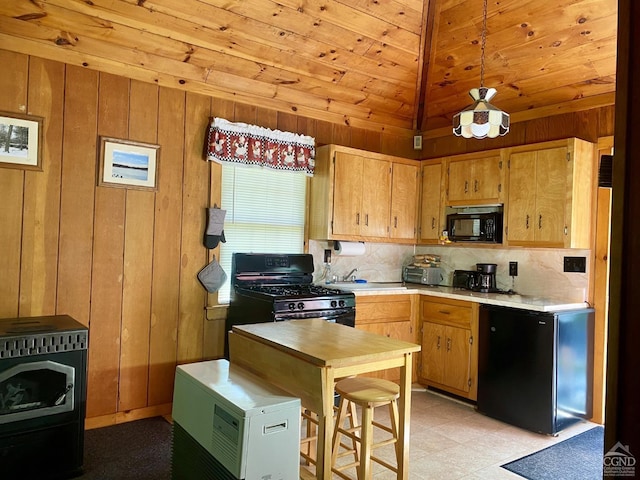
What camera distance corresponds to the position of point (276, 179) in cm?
429

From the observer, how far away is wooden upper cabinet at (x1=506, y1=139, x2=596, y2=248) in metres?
3.71

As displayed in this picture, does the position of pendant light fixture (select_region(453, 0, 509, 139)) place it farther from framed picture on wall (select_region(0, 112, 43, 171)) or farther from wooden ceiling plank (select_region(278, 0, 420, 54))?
framed picture on wall (select_region(0, 112, 43, 171))

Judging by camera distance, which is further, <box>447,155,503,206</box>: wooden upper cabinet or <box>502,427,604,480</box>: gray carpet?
<box>447,155,503,206</box>: wooden upper cabinet

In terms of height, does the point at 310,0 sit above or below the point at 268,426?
above

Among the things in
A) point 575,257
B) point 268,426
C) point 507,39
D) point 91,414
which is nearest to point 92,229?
point 91,414

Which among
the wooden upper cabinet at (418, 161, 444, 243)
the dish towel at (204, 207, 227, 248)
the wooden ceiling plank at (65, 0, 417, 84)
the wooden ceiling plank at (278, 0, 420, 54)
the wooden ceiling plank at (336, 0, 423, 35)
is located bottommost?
the dish towel at (204, 207, 227, 248)

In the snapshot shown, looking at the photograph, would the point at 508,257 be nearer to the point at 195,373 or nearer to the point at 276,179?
the point at 276,179

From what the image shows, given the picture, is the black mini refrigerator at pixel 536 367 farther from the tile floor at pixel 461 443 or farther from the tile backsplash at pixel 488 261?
the tile backsplash at pixel 488 261

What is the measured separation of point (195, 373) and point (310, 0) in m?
2.77

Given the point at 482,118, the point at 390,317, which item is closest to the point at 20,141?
the point at 482,118

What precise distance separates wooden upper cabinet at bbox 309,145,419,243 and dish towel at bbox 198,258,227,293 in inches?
38.8

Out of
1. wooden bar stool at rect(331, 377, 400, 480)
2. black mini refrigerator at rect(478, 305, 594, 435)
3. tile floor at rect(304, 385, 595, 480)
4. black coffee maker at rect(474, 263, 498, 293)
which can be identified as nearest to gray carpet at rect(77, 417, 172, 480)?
wooden bar stool at rect(331, 377, 400, 480)

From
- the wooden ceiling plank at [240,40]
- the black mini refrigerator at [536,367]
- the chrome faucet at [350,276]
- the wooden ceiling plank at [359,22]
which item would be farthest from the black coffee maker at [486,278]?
the wooden ceiling plank at [359,22]

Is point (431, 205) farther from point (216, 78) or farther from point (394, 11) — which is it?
point (216, 78)
